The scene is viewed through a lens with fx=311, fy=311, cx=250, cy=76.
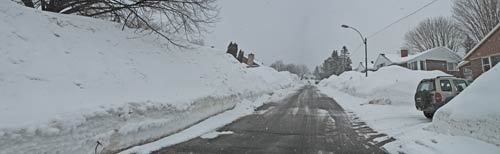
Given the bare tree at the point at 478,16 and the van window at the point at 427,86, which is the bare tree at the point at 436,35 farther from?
the van window at the point at 427,86

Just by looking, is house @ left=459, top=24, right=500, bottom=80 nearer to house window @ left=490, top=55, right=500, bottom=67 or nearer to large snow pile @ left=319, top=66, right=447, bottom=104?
house window @ left=490, top=55, right=500, bottom=67

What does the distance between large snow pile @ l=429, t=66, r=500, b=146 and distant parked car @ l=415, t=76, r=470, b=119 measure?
3.39 m

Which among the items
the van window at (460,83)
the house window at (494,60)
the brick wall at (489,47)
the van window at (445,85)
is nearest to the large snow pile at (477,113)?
the van window at (445,85)

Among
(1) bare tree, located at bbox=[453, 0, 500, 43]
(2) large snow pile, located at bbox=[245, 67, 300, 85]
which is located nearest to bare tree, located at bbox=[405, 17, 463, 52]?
(1) bare tree, located at bbox=[453, 0, 500, 43]

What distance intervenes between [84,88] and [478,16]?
5346 centimetres

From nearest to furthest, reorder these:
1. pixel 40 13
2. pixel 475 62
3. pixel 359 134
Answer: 1. pixel 359 134
2. pixel 40 13
3. pixel 475 62

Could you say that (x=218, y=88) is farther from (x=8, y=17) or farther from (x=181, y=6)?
(x=8, y=17)

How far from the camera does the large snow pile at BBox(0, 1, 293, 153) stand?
16.8ft

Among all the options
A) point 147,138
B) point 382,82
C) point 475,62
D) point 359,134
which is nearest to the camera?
point 147,138

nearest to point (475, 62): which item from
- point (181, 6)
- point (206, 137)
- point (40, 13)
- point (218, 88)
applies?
point (218, 88)

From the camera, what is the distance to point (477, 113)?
5684 millimetres

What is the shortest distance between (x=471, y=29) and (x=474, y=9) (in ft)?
12.7

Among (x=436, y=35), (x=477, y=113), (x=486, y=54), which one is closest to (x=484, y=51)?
(x=486, y=54)

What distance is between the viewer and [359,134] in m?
8.38
